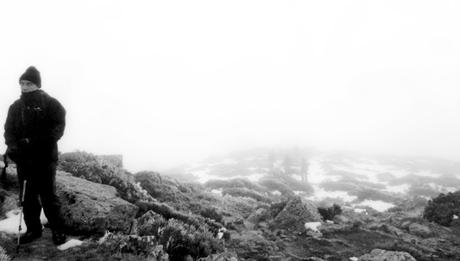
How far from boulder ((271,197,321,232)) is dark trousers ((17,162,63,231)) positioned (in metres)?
7.04

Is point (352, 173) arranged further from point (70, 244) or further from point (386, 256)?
point (70, 244)

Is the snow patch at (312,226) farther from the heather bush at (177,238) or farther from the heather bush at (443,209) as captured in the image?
the heather bush at (443,209)

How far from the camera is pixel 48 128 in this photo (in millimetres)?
5820

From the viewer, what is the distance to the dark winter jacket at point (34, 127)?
575 centimetres

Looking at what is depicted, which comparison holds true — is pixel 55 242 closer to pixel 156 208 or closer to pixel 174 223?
pixel 174 223

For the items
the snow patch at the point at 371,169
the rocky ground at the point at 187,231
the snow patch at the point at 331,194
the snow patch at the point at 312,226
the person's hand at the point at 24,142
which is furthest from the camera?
the snow patch at the point at 371,169

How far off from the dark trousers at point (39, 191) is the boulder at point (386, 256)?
263 inches

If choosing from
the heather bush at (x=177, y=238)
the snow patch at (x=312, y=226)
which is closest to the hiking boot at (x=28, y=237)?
the heather bush at (x=177, y=238)

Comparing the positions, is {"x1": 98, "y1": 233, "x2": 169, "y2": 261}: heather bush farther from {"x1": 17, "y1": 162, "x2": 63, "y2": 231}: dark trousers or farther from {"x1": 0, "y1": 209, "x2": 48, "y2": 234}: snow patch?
{"x1": 0, "y1": 209, "x2": 48, "y2": 234}: snow patch

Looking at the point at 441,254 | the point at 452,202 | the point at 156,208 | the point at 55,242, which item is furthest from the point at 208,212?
the point at 452,202

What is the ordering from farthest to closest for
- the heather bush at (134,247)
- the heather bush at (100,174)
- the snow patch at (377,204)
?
the snow patch at (377,204), the heather bush at (100,174), the heather bush at (134,247)

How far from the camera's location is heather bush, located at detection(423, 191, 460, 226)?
12.8 metres

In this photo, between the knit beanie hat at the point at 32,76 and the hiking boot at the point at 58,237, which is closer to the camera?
the knit beanie hat at the point at 32,76

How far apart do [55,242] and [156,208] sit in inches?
122
